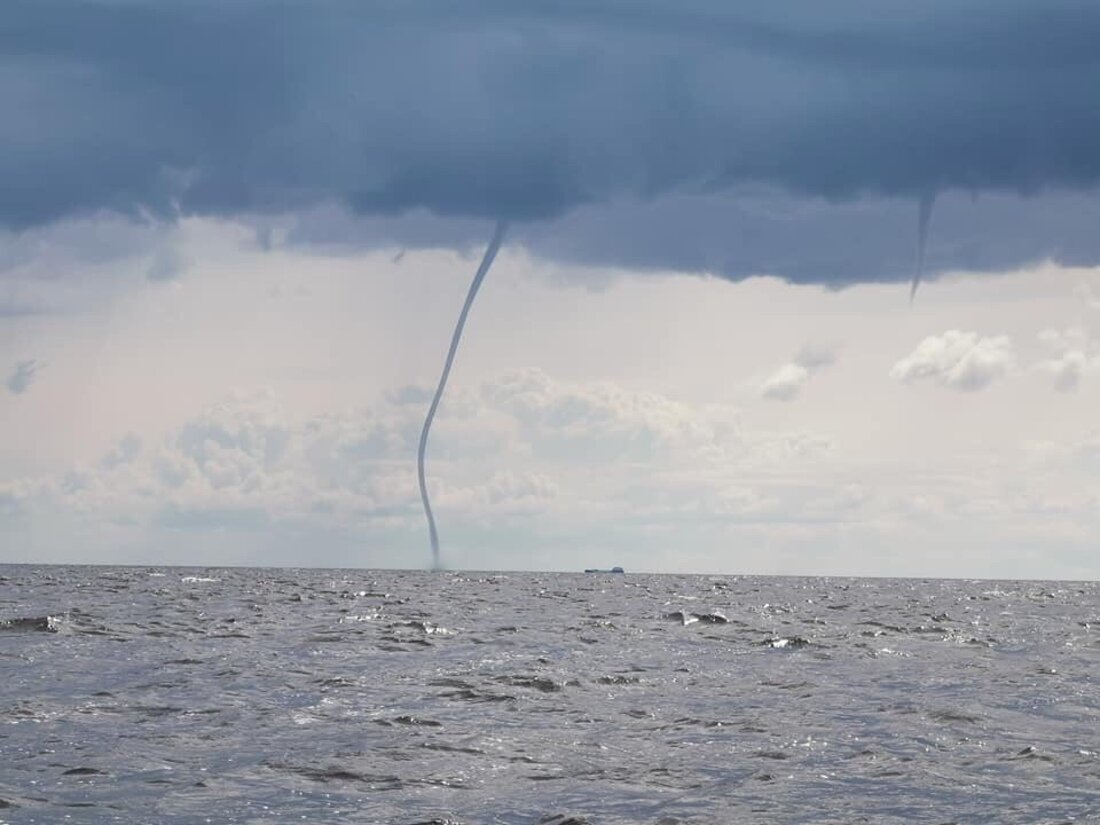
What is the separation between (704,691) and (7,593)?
7230 centimetres

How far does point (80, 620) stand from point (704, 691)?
1287 inches

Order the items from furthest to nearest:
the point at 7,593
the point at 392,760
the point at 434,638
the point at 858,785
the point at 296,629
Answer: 1. the point at 7,593
2. the point at 296,629
3. the point at 434,638
4. the point at 392,760
5. the point at 858,785

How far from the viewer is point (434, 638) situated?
173 feet

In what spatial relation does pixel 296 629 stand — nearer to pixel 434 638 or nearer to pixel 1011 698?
pixel 434 638

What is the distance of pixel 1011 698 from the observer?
34.3 meters

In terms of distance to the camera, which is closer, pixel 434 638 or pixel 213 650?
pixel 213 650

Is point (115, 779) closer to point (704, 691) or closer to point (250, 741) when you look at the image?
Answer: point (250, 741)

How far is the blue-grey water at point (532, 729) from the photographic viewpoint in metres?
20.4

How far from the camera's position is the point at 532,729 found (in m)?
28.1

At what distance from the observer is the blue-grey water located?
66.9 ft

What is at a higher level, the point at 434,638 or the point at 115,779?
the point at 434,638

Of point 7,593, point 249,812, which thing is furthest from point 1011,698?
point 7,593

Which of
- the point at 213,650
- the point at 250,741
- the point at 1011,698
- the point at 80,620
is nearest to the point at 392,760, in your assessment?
the point at 250,741

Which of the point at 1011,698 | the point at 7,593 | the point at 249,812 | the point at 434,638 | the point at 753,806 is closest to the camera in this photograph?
the point at 249,812
